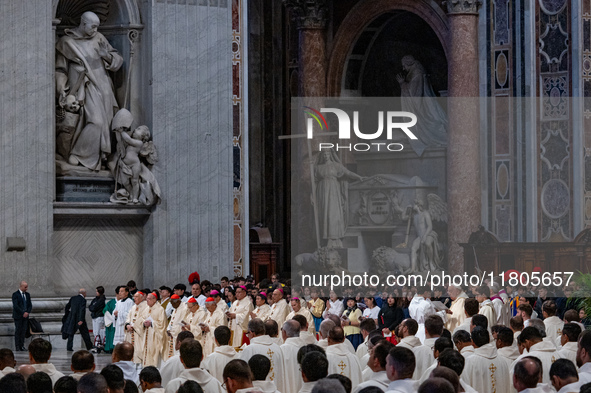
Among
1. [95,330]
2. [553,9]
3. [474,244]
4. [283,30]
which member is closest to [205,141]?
[95,330]

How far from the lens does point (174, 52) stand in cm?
1952

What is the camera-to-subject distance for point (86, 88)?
19.0m

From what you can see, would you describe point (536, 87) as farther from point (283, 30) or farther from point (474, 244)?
point (283, 30)

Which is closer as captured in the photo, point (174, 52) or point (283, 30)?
point (174, 52)

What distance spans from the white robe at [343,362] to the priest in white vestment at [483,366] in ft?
3.08

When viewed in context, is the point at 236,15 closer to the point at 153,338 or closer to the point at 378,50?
the point at 378,50

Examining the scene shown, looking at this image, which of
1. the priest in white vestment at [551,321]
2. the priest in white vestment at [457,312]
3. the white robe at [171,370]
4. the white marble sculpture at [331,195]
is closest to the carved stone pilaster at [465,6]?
the white marble sculpture at [331,195]

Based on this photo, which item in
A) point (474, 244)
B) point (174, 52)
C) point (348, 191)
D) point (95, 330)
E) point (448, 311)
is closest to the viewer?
point (448, 311)

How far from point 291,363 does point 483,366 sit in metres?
2.24

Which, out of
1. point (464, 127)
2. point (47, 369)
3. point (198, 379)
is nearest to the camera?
point (198, 379)

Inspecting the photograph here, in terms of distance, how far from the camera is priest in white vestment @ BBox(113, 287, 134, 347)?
1717cm

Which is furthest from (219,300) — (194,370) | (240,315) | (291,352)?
(194,370)

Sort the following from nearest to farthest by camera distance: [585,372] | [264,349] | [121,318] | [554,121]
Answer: [585,372]
[264,349]
[121,318]
[554,121]

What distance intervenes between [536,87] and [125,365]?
1505 centimetres
